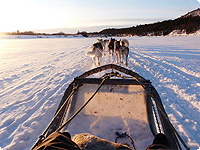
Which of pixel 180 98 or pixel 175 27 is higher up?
pixel 175 27

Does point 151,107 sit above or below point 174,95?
above

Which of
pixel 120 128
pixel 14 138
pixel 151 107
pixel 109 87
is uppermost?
pixel 109 87

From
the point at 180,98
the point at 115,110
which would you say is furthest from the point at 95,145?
the point at 180,98

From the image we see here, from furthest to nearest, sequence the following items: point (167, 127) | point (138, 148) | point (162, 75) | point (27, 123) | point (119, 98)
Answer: point (162, 75), point (27, 123), point (119, 98), point (138, 148), point (167, 127)

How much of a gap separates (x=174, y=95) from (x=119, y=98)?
81.7 inches

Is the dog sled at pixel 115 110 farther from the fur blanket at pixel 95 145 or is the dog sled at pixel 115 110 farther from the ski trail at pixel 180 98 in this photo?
the fur blanket at pixel 95 145

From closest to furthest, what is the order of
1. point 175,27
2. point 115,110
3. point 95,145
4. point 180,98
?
point 95,145
point 115,110
point 180,98
point 175,27

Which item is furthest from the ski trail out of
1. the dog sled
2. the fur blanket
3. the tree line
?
the tree line

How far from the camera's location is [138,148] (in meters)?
1.79

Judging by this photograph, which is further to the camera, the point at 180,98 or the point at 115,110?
→ the point at 180,98

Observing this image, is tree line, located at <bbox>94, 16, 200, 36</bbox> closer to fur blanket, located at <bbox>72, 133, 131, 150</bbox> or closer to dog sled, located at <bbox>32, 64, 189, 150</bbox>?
dog sled, located at <bbox>32, 64, 189, 150</bbox>

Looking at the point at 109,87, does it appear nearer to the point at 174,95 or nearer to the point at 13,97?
the point at 174,95

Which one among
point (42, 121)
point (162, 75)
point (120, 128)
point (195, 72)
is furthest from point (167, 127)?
point (195, 72)

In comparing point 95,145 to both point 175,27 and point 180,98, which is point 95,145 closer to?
point 180,98
